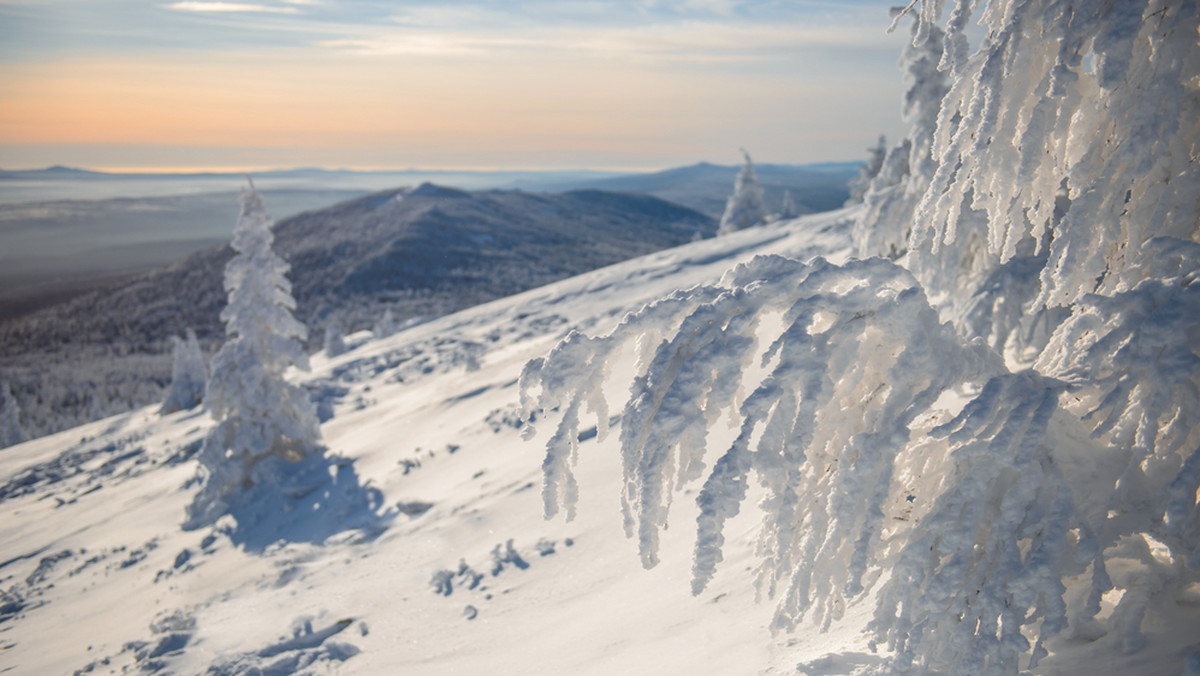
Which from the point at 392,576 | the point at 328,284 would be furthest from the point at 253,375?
the point at 328,284

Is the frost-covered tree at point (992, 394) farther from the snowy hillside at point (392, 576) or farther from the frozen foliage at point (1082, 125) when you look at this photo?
the snowy hillside at point (392, 576)

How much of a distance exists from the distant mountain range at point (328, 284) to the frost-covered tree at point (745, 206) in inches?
1492

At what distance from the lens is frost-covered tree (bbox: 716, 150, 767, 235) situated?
49406mm

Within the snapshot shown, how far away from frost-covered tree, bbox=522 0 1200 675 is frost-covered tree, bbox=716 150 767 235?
46479 mm

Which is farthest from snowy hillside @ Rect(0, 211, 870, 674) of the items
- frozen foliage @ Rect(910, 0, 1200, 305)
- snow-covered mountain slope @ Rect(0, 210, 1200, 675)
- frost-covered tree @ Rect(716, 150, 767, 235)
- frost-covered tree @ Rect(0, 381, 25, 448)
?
frost-covered tree @ Rect(716, 150, 767, 235)

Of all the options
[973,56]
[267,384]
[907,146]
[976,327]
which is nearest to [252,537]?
[267,384]

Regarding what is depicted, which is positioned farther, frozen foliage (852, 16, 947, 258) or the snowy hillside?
frozen foliage (852, 16, 947, 258)

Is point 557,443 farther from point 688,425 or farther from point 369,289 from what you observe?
point 369,289

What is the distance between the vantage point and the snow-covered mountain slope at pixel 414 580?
6.44 meters

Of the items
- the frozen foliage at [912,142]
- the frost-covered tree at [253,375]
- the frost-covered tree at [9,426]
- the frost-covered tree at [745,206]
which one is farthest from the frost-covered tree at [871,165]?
the frost-covered tree at [9,426]

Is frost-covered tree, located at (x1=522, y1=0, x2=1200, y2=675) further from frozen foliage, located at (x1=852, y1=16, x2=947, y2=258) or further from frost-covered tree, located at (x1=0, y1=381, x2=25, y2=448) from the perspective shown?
frost-covered tree, located at (x1=0, y1=381, x2=25, y2=448)

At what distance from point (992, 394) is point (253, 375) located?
17.7 meters

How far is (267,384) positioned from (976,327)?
1695cm

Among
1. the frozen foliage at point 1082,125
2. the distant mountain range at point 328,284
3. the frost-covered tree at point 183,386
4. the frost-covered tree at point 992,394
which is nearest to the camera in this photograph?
the frost-covered tree at point 992,394
